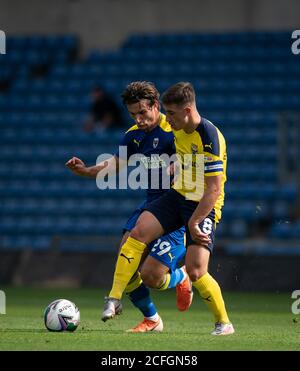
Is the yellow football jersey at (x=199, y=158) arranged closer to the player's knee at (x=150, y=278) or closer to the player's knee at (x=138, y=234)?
the player's knee at (x=138, y=234)

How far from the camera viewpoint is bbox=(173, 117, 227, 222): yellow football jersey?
745 cm

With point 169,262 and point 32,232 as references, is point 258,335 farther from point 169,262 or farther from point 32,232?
point 32,232

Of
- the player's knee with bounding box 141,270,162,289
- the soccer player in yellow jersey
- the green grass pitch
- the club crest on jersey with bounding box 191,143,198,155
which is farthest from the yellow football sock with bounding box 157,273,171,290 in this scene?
the club crest on jersey with bounding box 191,143,198,155

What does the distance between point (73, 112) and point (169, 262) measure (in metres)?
10.6

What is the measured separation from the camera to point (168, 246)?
8070mm

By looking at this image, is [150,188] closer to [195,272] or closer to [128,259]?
[128,259]

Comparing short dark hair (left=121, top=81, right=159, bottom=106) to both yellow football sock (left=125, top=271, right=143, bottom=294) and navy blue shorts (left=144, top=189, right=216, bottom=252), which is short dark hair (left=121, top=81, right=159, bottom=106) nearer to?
navy blue shorts (left=144, top=189, right=216, bottom=252)

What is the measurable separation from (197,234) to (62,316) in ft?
3.92

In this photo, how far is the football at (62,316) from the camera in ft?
25.2

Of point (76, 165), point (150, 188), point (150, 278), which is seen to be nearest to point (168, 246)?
point (150, 278)

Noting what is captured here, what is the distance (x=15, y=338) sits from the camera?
23.4 ft

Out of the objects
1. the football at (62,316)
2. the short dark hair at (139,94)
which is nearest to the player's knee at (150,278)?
the football at (62,316)

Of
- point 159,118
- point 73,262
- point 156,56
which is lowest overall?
point 73,262
